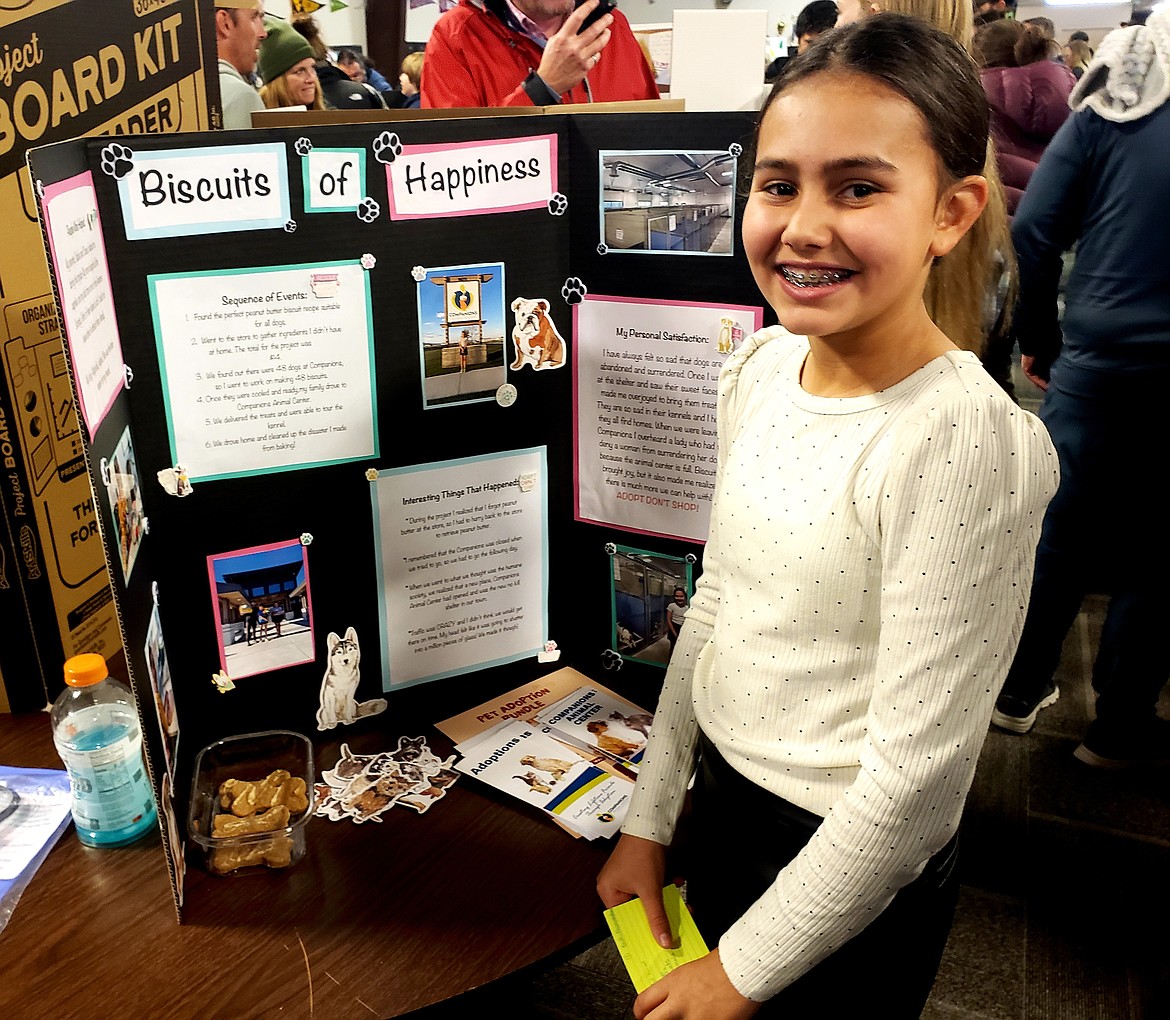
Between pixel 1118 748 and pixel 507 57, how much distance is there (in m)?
2.10

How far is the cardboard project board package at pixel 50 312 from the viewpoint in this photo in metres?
1.03

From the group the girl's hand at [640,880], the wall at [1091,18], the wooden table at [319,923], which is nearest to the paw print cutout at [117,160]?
the wooden table at [319,923]

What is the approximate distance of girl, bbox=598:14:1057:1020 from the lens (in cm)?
73

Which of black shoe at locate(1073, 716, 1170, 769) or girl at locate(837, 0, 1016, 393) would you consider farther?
black shoe at locate(1073, 716, 1170, 769)

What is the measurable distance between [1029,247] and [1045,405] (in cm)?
35

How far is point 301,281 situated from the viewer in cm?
100

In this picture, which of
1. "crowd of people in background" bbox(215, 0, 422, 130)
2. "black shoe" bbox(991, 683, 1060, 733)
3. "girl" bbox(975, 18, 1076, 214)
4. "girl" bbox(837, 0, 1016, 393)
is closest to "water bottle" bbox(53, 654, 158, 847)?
"girl" bbox(837, 0, 1016, 393)

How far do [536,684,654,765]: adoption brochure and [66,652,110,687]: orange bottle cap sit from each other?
1.62 feet

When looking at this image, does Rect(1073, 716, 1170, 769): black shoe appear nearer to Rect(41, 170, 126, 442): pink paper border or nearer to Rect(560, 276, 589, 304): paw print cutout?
Rect(560, 276, 589, 304): paw print cutout

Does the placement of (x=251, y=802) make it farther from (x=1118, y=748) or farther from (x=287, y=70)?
(x=287, y=70)

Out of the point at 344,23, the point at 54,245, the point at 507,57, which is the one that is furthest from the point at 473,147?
the point at 344,23

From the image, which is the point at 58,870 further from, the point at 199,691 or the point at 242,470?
the point at 242,470

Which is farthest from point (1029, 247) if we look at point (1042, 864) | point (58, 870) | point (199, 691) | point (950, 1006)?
point (58, 870)

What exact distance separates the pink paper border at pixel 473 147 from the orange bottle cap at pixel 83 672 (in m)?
0.53
